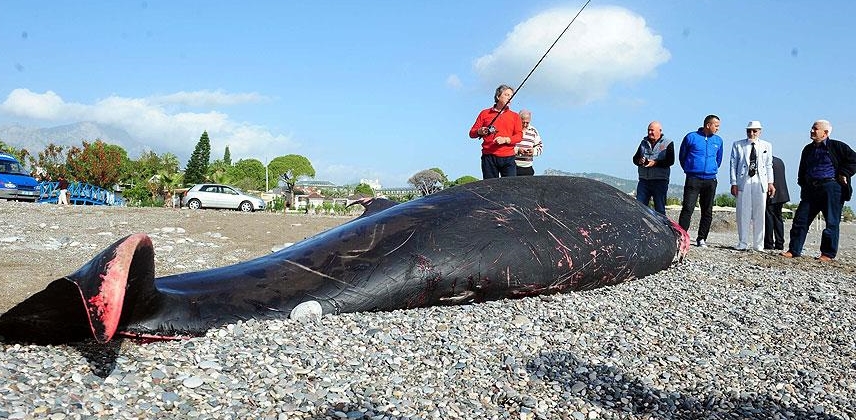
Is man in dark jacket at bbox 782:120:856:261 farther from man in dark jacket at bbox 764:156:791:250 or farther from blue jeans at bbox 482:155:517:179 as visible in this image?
blue jeans at bbox 482:155:517:179

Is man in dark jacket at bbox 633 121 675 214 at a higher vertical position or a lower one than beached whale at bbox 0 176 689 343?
higher

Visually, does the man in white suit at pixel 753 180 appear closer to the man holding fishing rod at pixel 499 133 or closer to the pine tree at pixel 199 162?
the man holding fishing rod at pixel 499 133

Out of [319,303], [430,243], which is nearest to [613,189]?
[430,243]

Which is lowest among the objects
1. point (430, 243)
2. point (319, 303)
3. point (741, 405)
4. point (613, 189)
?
point (741, 405)

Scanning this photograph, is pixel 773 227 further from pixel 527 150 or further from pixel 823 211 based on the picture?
pixel 527 150

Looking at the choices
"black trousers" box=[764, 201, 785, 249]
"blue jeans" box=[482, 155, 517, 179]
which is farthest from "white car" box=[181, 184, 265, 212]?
"black trousers" box=[764, 201, 785, 249]

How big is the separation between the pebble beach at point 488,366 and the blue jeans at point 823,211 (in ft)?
11.1

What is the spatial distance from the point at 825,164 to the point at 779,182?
2.61 meters

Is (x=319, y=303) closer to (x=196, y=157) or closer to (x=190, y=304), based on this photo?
(x=190, y=304)

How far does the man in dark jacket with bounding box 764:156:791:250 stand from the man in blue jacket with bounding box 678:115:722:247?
1118 mm

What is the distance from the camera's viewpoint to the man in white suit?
9227 mm

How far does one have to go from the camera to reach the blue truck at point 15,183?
20.4 metres

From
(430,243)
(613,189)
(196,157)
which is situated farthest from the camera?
(196,157)

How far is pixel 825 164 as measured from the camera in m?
8.10
